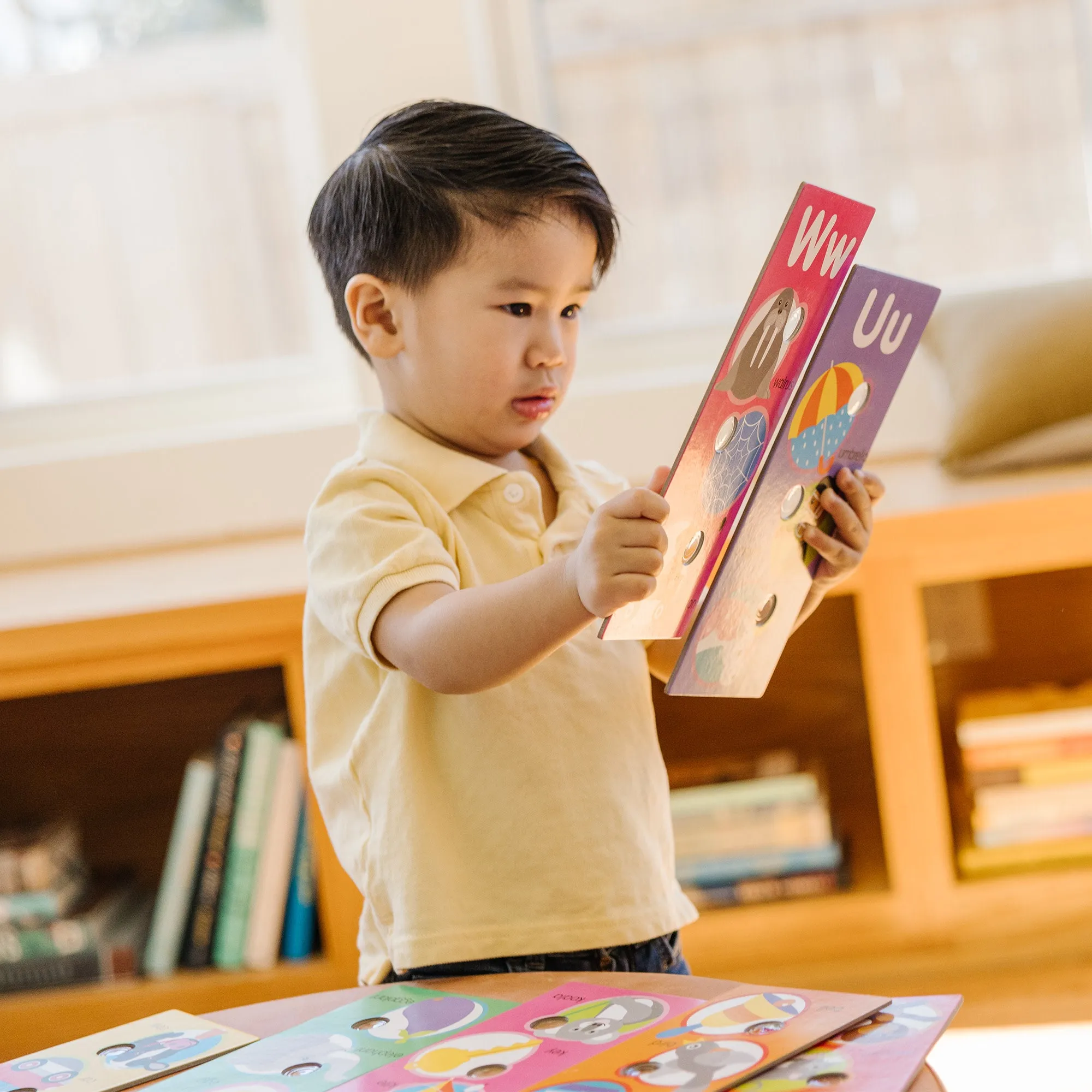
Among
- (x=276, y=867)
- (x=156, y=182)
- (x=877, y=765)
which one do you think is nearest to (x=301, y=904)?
(x=276, y=867)

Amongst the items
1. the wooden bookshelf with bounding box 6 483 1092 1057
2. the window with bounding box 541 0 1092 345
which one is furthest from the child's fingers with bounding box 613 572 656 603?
the window with bounding box 541 0 1092 345

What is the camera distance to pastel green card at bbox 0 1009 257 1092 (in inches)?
21.0

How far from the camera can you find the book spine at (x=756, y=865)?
1.40 meters

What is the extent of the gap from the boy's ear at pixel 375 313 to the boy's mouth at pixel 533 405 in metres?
0.08

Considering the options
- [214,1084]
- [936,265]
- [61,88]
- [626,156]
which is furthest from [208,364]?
[214,1084]

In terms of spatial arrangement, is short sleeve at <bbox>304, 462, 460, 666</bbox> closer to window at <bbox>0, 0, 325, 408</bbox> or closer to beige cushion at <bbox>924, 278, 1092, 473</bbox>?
beige cushion at <bbox>924, 278, 1092, 473</bbox>

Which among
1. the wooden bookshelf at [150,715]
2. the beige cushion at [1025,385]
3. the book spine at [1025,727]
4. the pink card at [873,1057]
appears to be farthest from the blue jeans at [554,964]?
the beige cushion at [1025,385]

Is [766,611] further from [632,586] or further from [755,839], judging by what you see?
[755,839]

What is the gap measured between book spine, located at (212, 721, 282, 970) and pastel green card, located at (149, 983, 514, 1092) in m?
0.81

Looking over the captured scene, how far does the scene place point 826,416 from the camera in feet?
2.28

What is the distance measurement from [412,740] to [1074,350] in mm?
1102

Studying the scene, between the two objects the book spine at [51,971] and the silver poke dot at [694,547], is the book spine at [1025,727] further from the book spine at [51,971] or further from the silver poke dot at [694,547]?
the book spine at [51,971]

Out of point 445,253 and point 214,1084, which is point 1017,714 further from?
point 214,1084

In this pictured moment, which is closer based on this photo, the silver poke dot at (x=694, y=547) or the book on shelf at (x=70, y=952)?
Result: the silver poke dot at (x=694, y=547)
